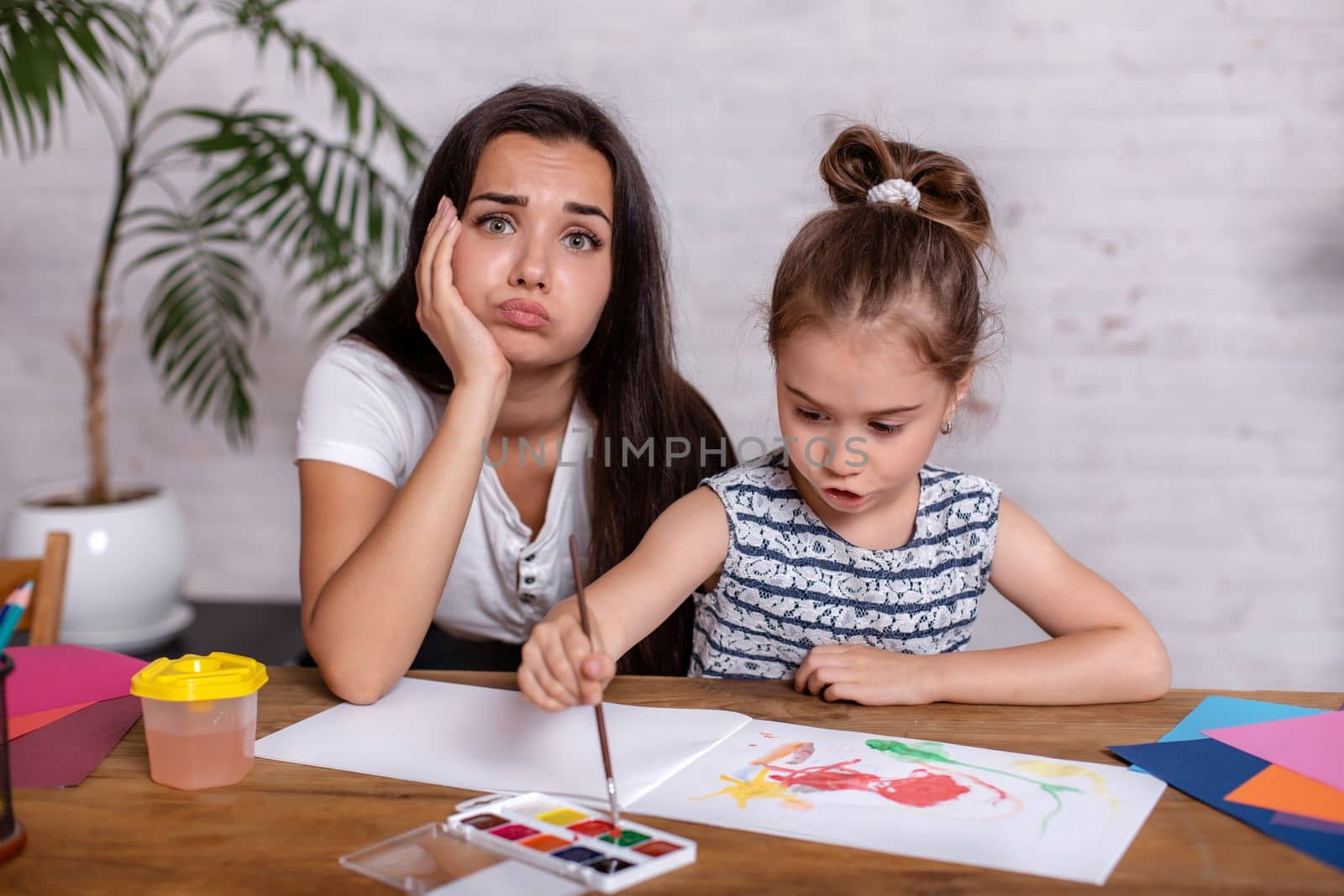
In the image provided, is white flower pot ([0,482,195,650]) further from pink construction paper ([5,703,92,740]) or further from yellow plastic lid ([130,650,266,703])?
yellow plastic lid ([130,650,266,703])

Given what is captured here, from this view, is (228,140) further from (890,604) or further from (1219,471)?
(1219,471)

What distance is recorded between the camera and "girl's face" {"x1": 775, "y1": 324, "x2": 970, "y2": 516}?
99cm

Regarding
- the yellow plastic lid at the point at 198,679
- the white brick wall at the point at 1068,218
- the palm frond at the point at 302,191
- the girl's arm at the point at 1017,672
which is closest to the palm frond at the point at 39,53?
the palm frond at the point at 302,191

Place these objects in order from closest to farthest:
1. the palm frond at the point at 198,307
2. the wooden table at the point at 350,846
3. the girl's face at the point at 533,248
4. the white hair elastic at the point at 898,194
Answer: the wooden table at the point at 350,846 < the white hair elastic at the point at 898,194 < the girl's face at the point at 533,248 < the palm frond at the point at 198,307

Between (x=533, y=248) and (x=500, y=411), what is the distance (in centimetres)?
24

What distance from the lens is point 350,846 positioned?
0.70 metres

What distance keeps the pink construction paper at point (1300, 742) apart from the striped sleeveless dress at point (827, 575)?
322mm

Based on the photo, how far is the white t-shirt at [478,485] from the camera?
1275 millimetres

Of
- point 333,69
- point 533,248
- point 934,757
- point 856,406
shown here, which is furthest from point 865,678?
point 333,69

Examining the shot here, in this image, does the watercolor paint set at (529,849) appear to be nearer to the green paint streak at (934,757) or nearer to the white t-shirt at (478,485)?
the green paint streak at (934,757)

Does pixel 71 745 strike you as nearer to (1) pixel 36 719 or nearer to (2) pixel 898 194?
(1) pixel 36 719

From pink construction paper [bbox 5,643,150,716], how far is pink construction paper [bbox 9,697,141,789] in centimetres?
3

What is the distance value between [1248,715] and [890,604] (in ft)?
1.13

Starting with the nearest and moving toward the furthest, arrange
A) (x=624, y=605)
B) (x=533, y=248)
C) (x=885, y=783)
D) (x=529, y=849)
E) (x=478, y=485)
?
(x=529, y=849)
(x=885, y=783)
(x=624, y=605)
(x=533, y=248)
(x=478, y=485)
